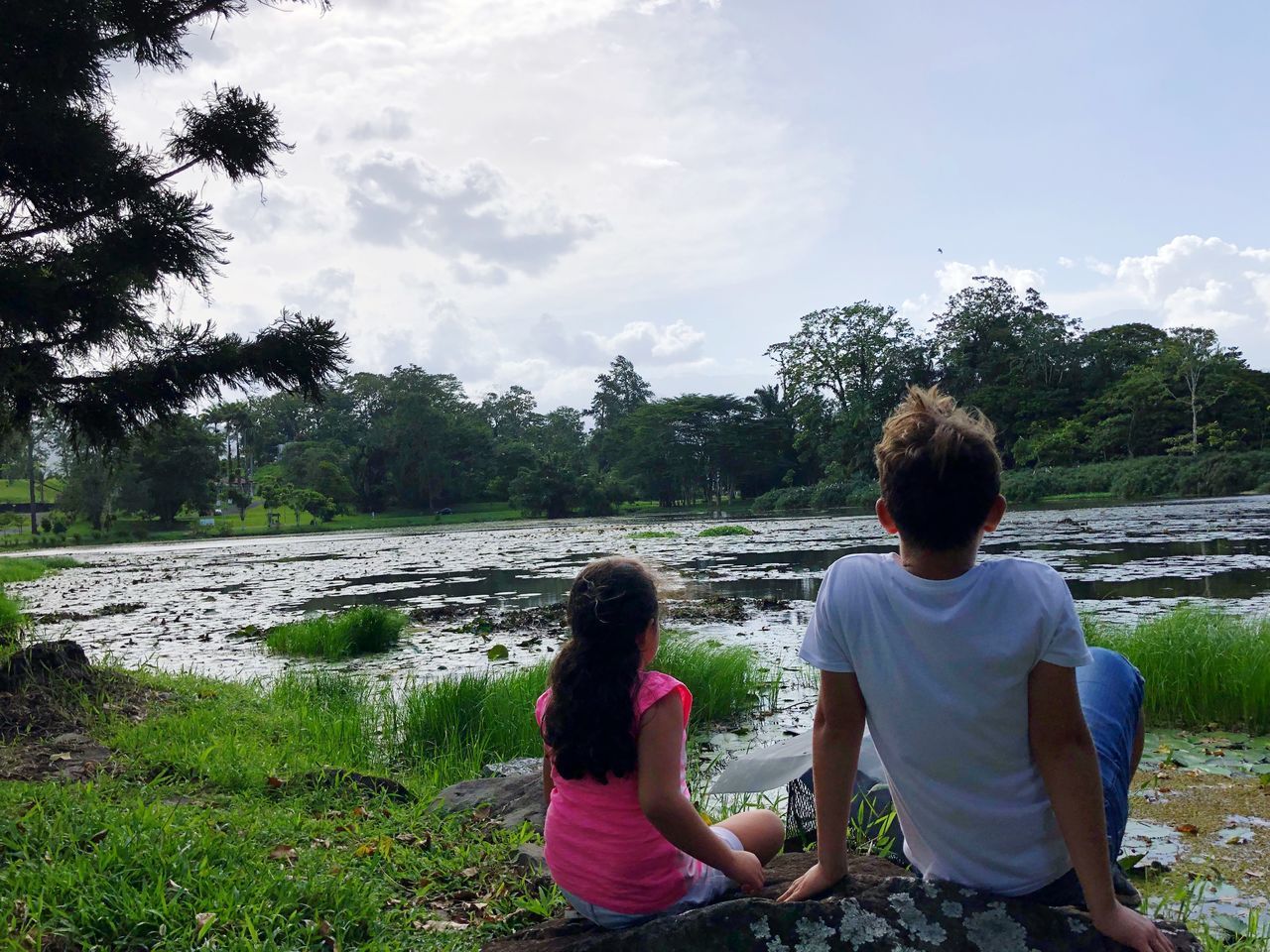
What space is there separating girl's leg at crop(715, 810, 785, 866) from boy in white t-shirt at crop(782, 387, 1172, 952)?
0.60 m

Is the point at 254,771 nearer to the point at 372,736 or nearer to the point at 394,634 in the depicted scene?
the point at 372,736

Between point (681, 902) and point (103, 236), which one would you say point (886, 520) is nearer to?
point (681, 902)

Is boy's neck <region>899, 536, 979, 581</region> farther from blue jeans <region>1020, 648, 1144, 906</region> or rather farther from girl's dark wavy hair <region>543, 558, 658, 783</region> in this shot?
girl's dark wavy hair <region>543, 558, 658, 783</region>

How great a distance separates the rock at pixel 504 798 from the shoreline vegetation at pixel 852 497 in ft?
77.2

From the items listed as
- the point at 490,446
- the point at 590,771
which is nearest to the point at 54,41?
the point at 590,771

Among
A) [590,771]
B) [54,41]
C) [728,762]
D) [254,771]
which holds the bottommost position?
[728,762]

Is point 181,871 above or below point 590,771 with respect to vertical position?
below

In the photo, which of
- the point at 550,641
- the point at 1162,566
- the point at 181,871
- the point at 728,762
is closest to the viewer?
the point at 181,871

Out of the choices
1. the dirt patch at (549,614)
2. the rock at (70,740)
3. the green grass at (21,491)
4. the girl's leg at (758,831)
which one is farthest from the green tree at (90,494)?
the girl's leg at (758,831)

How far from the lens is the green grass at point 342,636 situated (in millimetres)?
8773

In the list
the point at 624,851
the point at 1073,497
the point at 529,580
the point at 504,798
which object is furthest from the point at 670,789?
the point at 1073,497

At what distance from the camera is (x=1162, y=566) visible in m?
12.6

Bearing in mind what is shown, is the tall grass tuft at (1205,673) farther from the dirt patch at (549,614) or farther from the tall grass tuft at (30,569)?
the tall grass tuft at (30,569)

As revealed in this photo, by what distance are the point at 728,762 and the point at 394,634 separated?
5.05m
